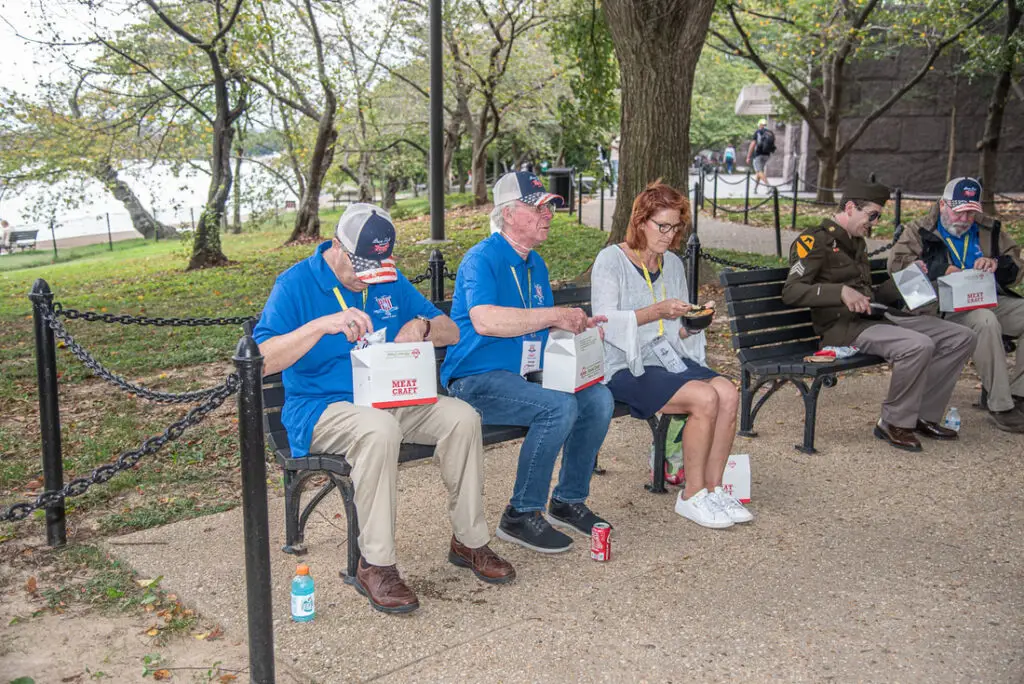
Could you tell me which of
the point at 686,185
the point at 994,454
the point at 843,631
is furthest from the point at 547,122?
the point at 843,631

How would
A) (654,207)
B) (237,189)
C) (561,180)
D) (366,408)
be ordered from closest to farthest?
(366,408) → (654,207) → (561,180) → (237,189)

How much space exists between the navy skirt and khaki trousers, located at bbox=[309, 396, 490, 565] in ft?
3.34

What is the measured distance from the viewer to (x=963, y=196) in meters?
6.23

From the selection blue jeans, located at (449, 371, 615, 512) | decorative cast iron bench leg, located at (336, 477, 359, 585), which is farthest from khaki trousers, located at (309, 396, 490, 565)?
blue jeans, located at (449, 371, 615, 512)

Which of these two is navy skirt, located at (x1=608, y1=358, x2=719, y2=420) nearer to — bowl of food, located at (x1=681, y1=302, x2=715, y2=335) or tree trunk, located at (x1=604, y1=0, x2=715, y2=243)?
bowl of food, located at (x1=681, y1=302, x2=715, y2=335)

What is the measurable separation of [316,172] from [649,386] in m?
17.4

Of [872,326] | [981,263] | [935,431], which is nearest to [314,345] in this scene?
[872,326]

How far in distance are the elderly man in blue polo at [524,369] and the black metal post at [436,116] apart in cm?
983

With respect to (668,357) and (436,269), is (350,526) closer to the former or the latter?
(668,357)

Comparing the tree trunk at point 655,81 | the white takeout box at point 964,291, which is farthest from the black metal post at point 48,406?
the tree trunk at point 655,81

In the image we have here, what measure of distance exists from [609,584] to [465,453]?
795 millimetres

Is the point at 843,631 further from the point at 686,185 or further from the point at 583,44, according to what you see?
the point at 583,44

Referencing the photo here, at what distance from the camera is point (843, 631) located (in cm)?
370

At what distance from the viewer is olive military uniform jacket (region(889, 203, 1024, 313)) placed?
21.0 feet
